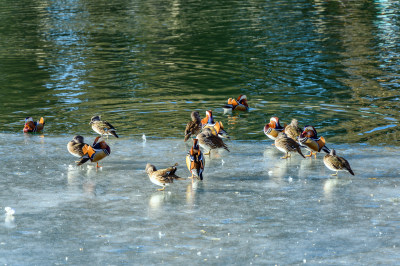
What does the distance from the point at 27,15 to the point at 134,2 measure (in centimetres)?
1137

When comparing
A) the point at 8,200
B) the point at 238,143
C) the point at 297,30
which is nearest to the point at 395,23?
the point at 297,30

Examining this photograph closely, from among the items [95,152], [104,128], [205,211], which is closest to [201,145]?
[95,152]

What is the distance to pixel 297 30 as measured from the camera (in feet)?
116

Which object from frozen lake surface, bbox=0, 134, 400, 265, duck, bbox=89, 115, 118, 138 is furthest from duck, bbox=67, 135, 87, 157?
duck, bbox=89, 115, 118, 138

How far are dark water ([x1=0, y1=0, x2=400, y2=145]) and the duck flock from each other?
1310mm

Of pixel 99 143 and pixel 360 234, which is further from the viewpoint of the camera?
pixel 99 143

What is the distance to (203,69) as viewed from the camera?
25188mm

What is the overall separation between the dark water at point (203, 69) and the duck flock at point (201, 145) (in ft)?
4.30

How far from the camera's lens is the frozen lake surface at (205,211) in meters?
7.59

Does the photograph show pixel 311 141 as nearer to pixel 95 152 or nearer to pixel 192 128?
pixel 192 128

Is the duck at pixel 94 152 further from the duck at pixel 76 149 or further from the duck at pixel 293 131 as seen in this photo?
the duck at pixel 293 131

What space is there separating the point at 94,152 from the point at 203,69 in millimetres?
14324

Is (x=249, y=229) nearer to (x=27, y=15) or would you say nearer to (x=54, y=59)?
(x=54, y=59)

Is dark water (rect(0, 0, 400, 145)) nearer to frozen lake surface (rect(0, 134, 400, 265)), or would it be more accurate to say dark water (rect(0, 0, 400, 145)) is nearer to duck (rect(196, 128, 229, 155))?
duck (rect(196, 128, 229, 155))
